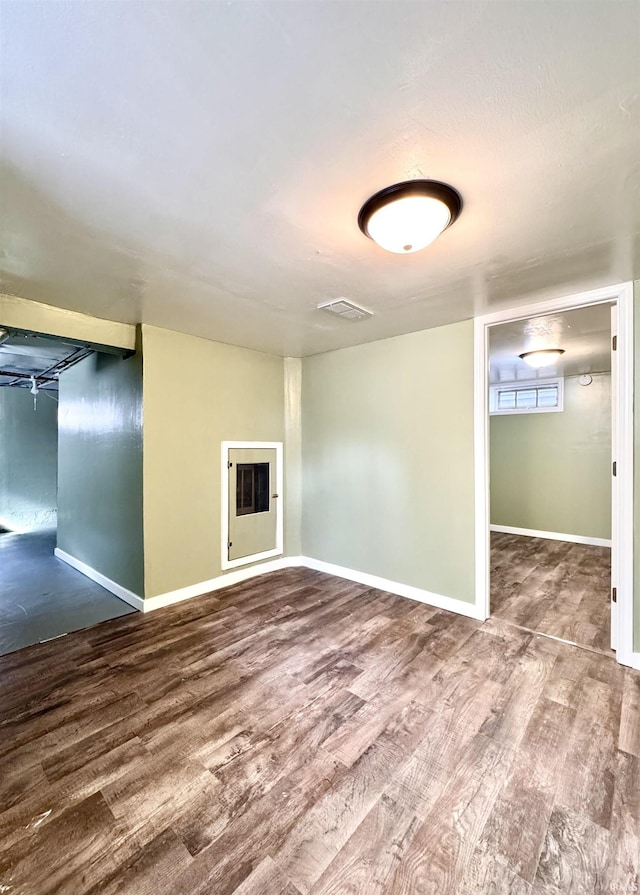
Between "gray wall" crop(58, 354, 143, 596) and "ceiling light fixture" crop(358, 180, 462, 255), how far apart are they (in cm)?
244

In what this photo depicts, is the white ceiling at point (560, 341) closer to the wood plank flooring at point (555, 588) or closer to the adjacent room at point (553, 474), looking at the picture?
the adjacent room at point (553, 474)

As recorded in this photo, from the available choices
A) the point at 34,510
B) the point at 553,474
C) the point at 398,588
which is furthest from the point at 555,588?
the point at 34,510

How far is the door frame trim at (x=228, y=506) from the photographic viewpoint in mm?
3674

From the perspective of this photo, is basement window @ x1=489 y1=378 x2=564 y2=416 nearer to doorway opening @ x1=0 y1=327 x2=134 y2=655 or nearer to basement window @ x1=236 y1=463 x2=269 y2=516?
basement window @ x1=236 y1=463 x2=269 y2=516

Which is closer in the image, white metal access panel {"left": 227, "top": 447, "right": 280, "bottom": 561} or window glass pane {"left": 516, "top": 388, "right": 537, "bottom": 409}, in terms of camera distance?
white metal access panel {"left": 227, "top": 447, "right": 280, "bottom": 561}

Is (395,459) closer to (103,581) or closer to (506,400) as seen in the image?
(103,581)

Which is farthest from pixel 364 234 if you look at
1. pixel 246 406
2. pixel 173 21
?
pixel 246 406

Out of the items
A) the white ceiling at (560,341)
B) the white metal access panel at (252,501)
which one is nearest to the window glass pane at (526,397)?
the white ceiling at (560,341)

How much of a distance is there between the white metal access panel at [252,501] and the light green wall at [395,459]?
1.36 ft

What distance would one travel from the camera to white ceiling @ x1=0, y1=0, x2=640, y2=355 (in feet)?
2.96

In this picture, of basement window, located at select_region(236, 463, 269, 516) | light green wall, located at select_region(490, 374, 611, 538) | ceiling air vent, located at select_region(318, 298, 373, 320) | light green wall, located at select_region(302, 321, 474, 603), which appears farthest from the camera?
light green wall, located at select_region(490, 374, 611, 538)

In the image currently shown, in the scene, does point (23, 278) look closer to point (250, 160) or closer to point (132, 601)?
point (250, 160)

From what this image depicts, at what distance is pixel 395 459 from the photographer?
3.48 meters

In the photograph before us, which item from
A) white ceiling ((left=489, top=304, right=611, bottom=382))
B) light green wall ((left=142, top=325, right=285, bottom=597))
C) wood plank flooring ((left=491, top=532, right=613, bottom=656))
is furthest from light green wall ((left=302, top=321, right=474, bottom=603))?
light green wall ((left=142, top=325, right=285, bottom=597))
